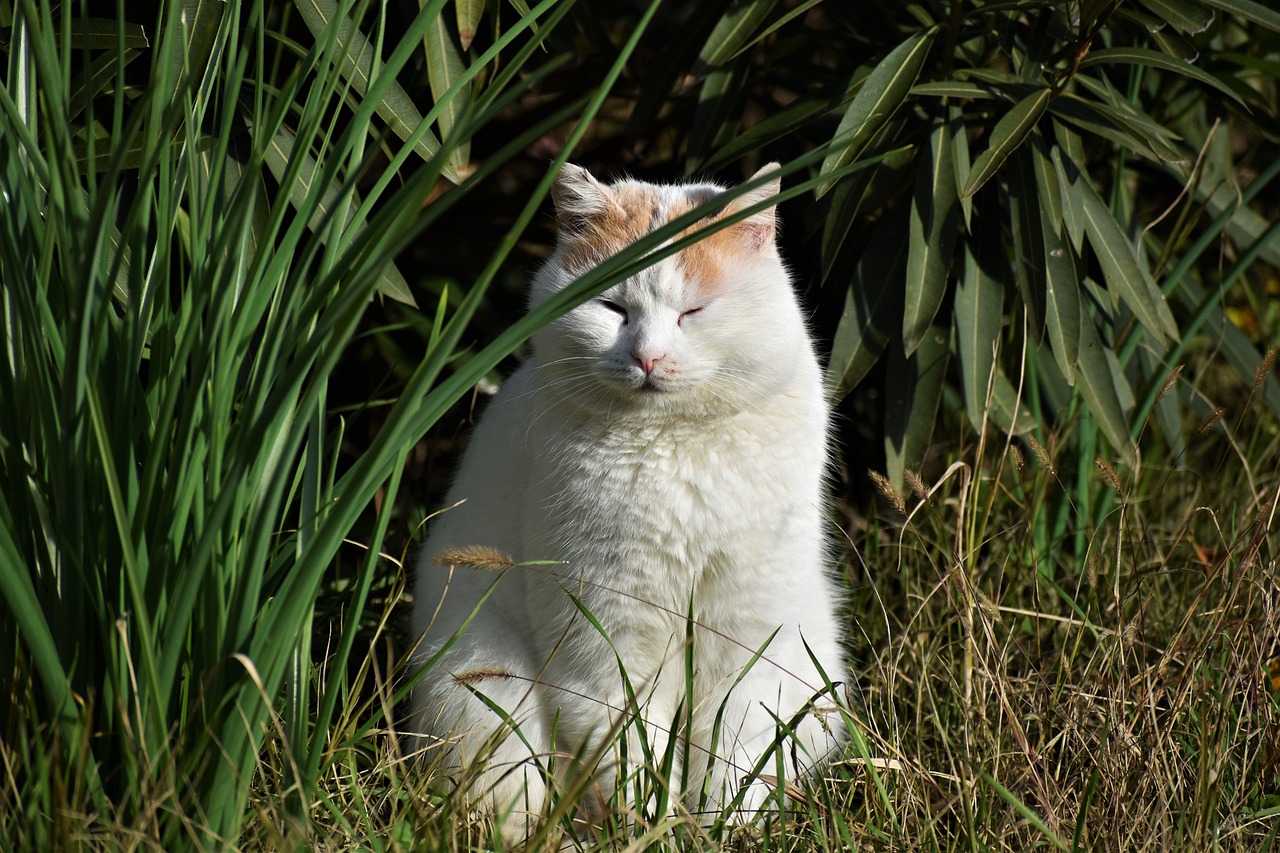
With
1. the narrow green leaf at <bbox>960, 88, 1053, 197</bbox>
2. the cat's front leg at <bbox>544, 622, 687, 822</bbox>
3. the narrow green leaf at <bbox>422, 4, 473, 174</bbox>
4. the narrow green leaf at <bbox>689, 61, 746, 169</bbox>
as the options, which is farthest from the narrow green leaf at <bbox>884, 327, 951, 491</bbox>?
the narrow green leaf at <bbox>422, 4, 473, 174</bbox>

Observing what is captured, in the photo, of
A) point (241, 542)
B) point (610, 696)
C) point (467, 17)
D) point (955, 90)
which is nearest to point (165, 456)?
point (241, 542)

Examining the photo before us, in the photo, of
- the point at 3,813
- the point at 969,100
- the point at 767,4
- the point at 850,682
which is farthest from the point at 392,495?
the point at 969,100

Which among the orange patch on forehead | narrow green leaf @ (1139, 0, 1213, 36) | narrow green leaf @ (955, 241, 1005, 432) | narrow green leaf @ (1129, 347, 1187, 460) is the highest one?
narrow green leaf @ (1139, 0, 1213, 36)

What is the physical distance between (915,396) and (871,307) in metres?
0.23

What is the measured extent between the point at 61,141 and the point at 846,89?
1.45m

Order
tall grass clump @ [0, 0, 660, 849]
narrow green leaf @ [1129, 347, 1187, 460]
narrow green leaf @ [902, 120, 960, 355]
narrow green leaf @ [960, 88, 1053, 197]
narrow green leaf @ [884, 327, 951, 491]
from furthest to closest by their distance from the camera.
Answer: narrow green leaf @ [1129, 347, 1187, 460] → narrow green leaf @ [884, 327, 951, 491] → narrow green leaf @ [902, 120, 960, 355] → narrow green leaf @ [960, 88, 1053, 197] → tall grass clump @ [0, 0, 660, 849]

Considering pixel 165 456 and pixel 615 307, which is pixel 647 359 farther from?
pixel 165 456

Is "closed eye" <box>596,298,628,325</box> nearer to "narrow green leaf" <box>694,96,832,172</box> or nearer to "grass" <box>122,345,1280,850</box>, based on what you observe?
"grass" <box>122,345,1280,850</box>

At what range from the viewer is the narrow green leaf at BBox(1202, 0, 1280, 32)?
205cm

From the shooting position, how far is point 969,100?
225 cm

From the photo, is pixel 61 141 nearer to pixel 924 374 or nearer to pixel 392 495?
pixel 392 495

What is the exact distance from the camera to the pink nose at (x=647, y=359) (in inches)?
64.0

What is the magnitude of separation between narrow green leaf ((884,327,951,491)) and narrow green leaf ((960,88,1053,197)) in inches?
18.3

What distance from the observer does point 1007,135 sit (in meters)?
1.95
